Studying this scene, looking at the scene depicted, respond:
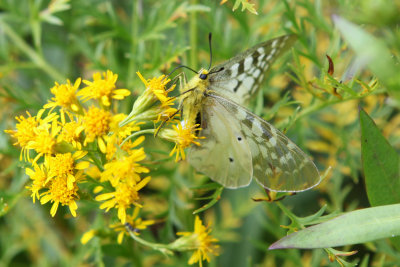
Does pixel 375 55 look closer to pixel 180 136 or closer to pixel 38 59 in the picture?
pixel 180 136

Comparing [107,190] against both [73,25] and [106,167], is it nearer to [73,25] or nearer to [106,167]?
A: [106,167]

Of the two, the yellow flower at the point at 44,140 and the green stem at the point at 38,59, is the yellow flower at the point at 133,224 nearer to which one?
the yellow flower at the point at 44,140

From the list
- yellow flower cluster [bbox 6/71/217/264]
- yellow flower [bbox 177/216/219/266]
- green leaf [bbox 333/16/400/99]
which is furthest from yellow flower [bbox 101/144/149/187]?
green leaf [bbox 333/16/400/99]

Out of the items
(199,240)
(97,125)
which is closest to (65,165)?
(97,125)

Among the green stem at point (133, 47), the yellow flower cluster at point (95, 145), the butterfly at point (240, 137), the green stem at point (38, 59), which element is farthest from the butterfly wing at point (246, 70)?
the green stem at point (38, 59)

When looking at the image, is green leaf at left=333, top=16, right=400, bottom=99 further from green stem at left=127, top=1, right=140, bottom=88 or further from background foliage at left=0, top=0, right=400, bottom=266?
green stem at left=127, top=1, right=140, bottom=88
